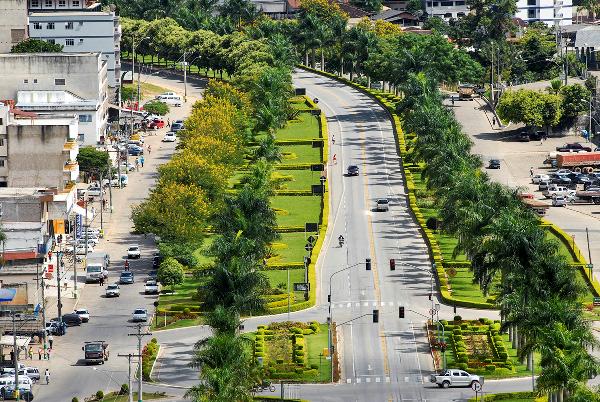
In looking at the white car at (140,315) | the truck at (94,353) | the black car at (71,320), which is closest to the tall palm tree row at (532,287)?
the white car at (140,315)

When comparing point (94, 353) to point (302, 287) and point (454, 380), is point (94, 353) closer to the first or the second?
point (302, 287)

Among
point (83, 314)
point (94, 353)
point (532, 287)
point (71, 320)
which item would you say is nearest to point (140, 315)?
point (83, 314)

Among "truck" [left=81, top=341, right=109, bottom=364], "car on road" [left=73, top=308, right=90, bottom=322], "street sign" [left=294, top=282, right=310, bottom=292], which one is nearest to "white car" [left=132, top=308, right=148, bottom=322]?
"car on road" [left=73, top=308, right=90, bottom=322]

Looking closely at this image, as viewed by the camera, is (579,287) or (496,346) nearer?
(579,287)

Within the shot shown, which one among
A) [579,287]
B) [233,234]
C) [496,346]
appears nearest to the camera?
[579,287]

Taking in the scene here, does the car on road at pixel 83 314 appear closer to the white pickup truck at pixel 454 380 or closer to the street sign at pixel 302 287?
the street sign at pixel 302 287

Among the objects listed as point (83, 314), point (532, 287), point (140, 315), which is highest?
point (532, 287)

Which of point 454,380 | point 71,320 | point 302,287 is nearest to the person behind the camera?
point 454,380

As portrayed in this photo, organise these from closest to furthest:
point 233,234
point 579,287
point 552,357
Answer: point 552,357 → point 579,287 → point 233,234

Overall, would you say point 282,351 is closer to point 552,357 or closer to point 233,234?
point 233,234

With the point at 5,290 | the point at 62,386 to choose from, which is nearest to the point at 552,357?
the point at 62,386

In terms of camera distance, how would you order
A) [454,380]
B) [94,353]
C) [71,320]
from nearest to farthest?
[454,380]
[94,353]
[71,320]
